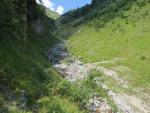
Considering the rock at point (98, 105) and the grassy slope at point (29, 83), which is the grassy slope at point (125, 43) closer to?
the rock at point (98, 105)

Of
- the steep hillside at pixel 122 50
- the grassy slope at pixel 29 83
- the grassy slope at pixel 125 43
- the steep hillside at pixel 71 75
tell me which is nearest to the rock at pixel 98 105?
the steep hillside at pixel 71 75

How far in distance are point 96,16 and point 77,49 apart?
2110 inches

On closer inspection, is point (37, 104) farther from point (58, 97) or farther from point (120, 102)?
point (120, 102)

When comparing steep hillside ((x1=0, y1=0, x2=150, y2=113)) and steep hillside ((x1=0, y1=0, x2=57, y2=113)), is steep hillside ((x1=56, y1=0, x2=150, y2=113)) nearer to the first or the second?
steep hillside ((x1=0, y1=0, x2=150, y2=113))

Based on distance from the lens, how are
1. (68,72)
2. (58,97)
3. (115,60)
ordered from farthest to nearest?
(115,60) < (68,72) < (58,97)

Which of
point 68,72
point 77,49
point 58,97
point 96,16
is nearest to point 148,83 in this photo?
point 68,72

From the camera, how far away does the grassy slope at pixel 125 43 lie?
227 ft

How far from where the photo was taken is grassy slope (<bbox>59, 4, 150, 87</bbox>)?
6904cm

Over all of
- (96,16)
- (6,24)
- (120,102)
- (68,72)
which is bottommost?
(120,102)

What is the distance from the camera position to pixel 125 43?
90625 mm

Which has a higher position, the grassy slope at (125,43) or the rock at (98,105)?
the grassy slope at (125,43)

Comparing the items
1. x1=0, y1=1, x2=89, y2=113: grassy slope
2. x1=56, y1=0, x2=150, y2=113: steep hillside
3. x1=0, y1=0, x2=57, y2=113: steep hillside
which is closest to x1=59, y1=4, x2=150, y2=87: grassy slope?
x1=56, y1=0, x2=150, y2=113: steep hillside

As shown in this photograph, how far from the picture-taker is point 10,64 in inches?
1358

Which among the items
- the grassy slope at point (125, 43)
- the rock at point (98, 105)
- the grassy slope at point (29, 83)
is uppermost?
the grassy slope at point (125, 43)
